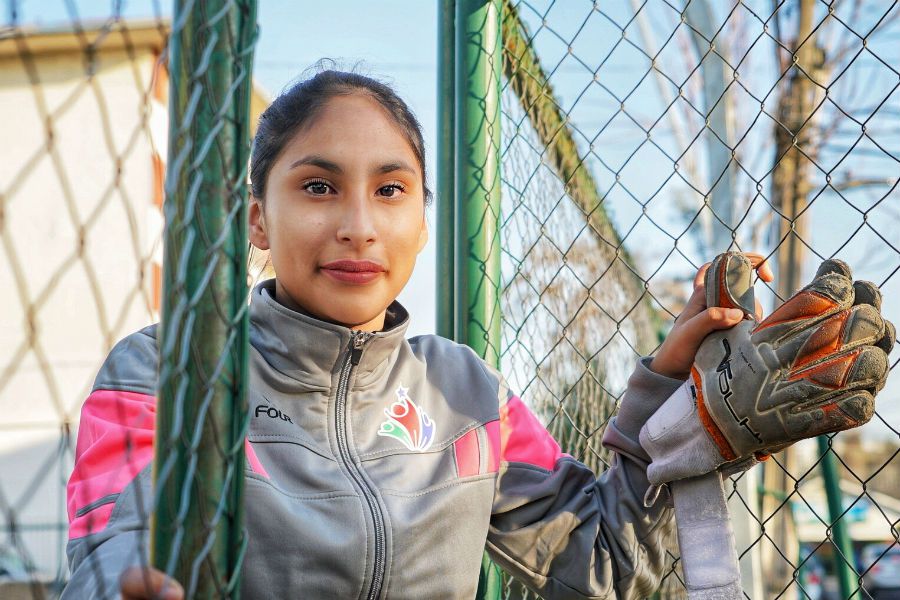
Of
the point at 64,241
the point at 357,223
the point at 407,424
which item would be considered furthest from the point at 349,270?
the point at 64,241

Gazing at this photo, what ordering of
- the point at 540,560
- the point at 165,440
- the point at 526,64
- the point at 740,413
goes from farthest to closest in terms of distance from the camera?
the point at 526,64 < the point at 540,560 < the point at 740,413 < the point at 165,440

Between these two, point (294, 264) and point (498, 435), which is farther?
point (498, 435)

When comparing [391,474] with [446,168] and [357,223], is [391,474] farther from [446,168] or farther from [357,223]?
[446,168]

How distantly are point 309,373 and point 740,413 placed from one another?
0.72m

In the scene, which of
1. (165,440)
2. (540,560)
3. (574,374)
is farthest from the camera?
(574,374)

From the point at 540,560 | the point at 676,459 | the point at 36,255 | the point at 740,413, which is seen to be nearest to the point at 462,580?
the point at 540,560

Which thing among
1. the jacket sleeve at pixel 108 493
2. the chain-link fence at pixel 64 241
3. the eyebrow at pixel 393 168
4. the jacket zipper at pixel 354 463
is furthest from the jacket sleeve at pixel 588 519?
the chain-link fence at pixel 64 241

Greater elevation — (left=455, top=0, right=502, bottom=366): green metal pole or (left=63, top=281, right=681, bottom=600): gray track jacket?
(left=455, top=0, right=502, bottom=366): green metal pole

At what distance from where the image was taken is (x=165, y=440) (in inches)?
35.6

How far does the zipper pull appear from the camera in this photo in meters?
1.57

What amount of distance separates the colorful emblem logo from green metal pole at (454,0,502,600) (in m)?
0.38

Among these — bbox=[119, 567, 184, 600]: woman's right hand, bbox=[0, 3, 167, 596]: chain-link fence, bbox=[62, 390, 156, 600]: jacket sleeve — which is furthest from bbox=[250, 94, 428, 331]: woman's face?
bbox=[0, 3, 167, 596]: chain-link fence

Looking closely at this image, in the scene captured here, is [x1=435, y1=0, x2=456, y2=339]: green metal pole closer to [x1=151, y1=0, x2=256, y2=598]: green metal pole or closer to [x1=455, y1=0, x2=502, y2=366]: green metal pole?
[x1=455, y1=0, x2=502, y2=366]: green metal pole

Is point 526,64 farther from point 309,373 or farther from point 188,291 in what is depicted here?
point 188,291
